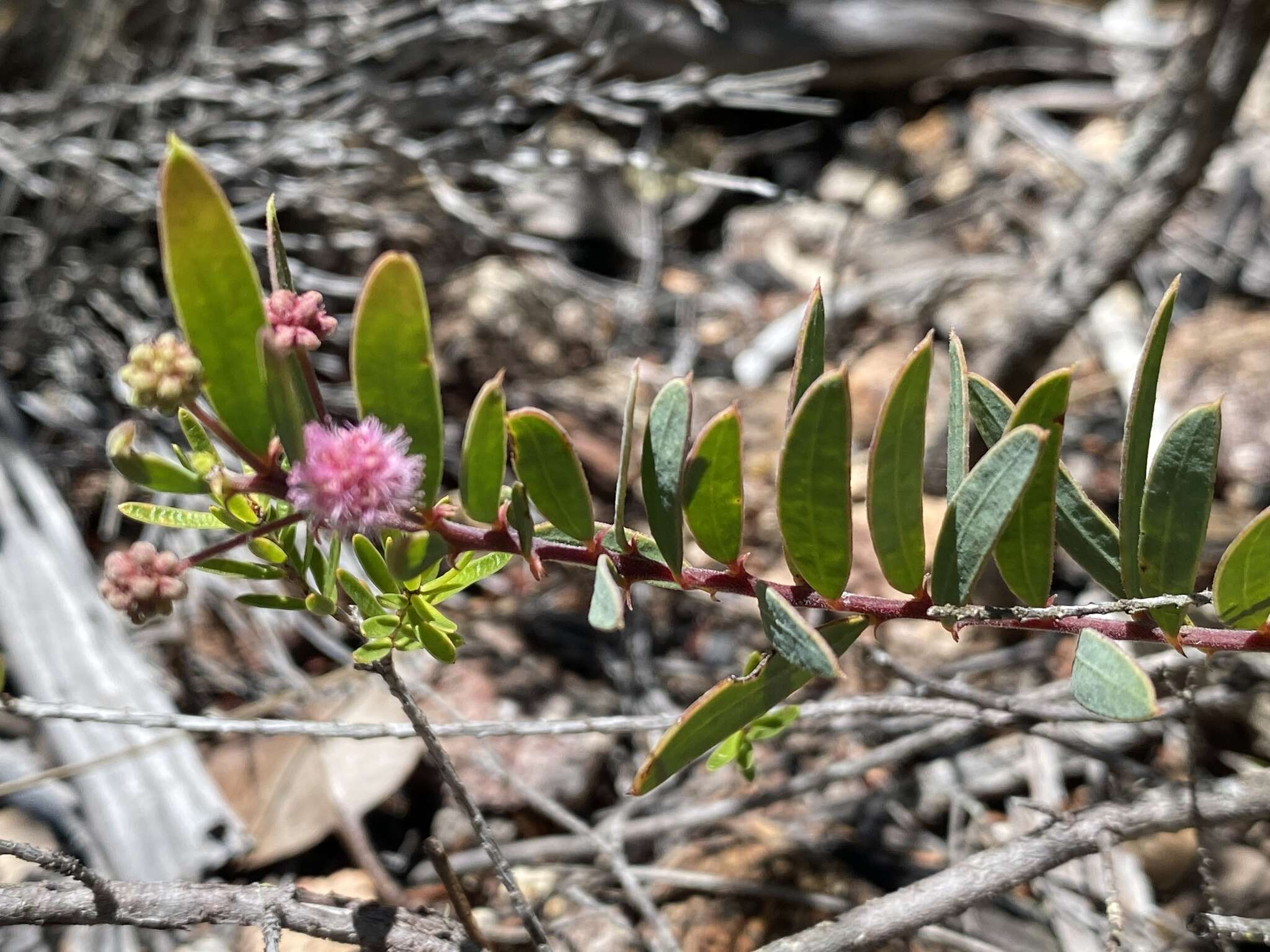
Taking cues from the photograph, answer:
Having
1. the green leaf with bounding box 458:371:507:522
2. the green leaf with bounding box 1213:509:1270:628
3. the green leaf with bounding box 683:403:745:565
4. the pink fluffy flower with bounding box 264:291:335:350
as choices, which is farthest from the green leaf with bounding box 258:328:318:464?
the green leaf with bounding box 1213:509:1270:628

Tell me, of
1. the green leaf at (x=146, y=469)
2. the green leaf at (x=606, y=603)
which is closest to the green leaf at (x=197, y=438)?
the green leaf at (x=146, y=469)

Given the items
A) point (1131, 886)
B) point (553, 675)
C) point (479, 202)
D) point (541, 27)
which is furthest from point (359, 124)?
point (1131, 886)

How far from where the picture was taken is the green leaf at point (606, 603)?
82 cm

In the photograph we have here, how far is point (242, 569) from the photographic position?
1.02 metres

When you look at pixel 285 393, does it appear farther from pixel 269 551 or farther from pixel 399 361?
pixel 269 551

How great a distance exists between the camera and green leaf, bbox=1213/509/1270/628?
0.94m

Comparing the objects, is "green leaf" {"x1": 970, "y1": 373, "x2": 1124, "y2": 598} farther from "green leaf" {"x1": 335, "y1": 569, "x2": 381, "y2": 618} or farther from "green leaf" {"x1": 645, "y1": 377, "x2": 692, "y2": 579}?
"green leaf" {"x1": 335, "y1": 569, "x2": 381, "y2": 618}

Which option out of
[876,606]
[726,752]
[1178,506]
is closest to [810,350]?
[876,606]

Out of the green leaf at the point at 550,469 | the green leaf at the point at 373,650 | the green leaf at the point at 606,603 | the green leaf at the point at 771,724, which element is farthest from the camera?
the green leaf at the point at 771,724

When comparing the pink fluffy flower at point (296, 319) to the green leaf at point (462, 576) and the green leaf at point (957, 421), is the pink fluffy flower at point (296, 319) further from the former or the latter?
the green leaf at point (957, 421)

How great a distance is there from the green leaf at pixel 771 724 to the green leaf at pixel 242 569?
0.63m

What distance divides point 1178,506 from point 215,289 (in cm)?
94

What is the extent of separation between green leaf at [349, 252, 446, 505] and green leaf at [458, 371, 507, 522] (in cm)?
3

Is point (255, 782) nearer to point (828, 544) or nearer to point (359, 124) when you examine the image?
point (828, 544)
